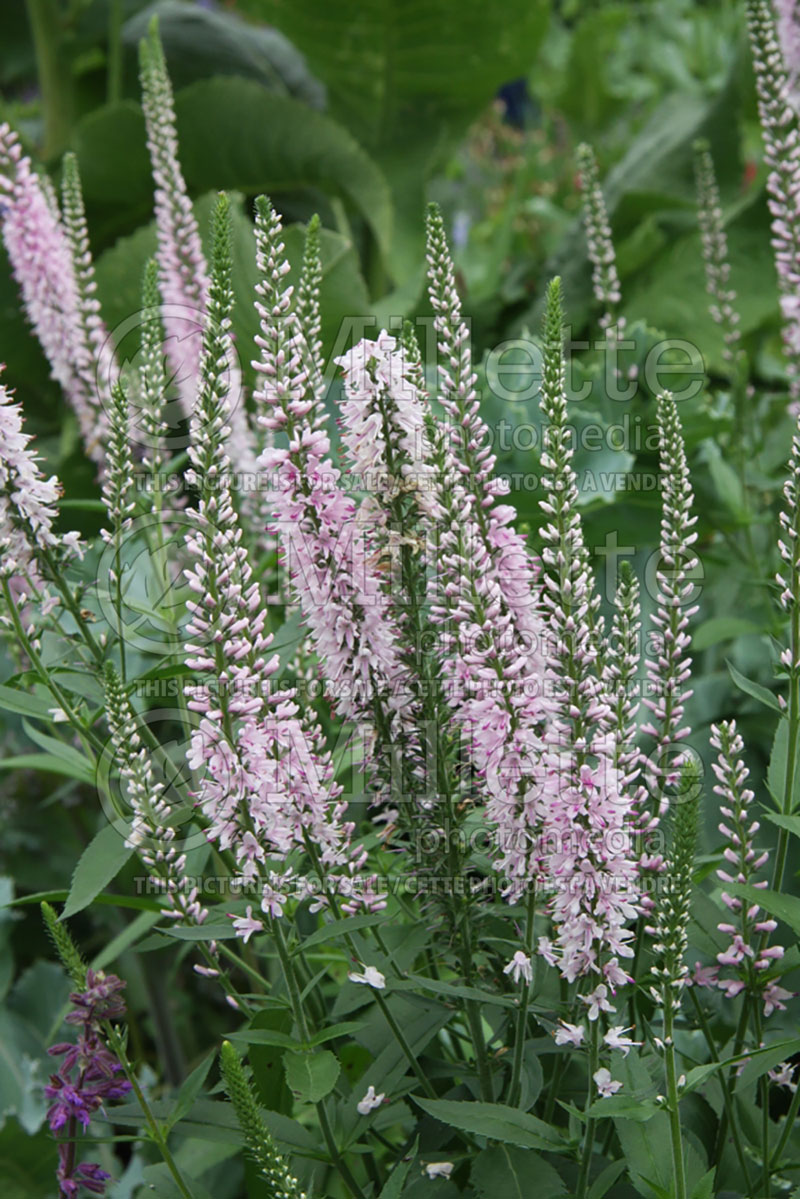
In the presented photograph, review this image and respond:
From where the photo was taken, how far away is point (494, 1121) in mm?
1195

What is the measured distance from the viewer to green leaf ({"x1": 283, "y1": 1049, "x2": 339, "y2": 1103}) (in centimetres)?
115

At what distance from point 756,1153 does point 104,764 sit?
93cm

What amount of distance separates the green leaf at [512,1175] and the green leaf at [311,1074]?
0.19 meters

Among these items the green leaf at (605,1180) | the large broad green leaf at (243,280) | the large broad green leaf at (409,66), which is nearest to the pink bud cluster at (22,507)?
the green leaf at (605,1180)

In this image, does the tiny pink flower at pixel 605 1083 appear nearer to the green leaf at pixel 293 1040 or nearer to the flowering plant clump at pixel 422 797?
Answer: the flowering plant clump at pixel 422 797

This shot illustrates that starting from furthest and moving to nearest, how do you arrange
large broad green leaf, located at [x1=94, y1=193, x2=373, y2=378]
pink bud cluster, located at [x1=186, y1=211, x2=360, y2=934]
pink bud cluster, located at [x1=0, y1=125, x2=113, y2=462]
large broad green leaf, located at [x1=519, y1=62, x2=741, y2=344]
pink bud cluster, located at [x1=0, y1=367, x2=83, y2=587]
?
large broad green leaf, located at [x1=519, y1=62, x2=741, y2=344]
large broad green leaf, located at [x1=94, y1=193, x2=373, y2=378]
pink bud cluster, located at [x1=0, y1=125, x2=113, y2=462]
pink bud cluster, located at [x1=0, y1=367, x2=83, y2=587]
pink bud cluster, located at [x1=186, y1=211, x2=360, y2=934]

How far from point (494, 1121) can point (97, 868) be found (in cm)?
50

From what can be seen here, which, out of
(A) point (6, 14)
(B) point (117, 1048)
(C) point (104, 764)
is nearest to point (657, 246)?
(A) point (6, 14)

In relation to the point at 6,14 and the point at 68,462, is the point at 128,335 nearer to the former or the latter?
the point at 68,462

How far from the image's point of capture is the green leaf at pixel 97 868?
1268 millimetres

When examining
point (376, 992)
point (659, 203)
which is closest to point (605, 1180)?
point (376, 992)

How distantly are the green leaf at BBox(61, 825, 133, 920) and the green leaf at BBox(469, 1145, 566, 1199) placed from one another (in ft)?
1.61

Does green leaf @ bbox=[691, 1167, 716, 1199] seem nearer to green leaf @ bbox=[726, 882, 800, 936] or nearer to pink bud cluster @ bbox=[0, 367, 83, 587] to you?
green leaf @ bbox=[726, 882, 800, 936]

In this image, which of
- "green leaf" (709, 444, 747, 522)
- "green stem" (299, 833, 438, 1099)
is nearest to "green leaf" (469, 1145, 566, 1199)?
"green stem" (299, 833, 438, 1099)
